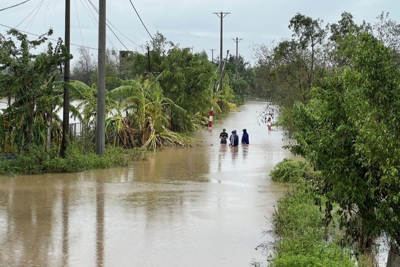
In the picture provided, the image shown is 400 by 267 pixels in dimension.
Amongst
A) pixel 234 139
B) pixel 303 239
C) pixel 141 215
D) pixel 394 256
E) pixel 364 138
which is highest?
pixel 364 138

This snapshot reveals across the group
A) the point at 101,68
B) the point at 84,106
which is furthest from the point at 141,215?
the point at 84,106

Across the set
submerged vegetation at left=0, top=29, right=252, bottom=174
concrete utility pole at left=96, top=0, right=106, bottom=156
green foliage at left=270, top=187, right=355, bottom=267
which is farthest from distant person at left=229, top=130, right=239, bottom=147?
green foliage at left=270, top=187, right=355, bottom=267

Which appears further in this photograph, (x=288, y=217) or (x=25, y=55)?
(x=25, y=55)

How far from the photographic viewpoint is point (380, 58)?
670 cm

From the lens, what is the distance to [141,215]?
13.1 meters

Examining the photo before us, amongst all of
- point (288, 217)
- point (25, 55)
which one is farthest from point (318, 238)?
point (25, 55)

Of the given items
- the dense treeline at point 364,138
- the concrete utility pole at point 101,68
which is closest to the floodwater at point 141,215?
the concrete utility pole at point 101,68

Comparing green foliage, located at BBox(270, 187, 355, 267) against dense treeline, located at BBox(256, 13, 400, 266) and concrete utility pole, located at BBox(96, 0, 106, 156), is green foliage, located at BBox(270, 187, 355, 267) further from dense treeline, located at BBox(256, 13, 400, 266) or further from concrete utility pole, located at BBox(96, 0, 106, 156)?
concrete utility pole, located at BBox(96, 0, 106, 156)

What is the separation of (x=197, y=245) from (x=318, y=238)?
2037mm

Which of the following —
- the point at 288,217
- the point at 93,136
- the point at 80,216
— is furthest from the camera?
the point at 93,136

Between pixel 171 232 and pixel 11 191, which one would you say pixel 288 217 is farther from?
pixel 11 191

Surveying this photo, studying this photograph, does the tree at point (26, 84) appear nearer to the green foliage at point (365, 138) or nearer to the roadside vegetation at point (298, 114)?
the roadside vegetation at point (298, 114)

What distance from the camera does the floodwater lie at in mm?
9961

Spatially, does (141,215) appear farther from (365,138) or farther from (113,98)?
(113,98)
